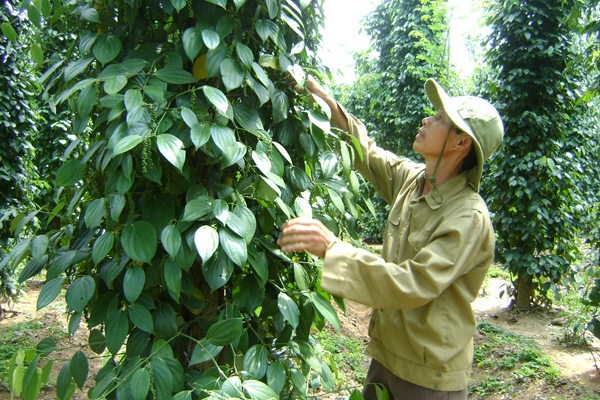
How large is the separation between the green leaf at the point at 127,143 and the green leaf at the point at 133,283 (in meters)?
0.24

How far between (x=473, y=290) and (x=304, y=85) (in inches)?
28.2

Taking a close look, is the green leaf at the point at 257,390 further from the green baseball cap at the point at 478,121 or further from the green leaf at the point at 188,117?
the green baseball cap at the point at 478,121

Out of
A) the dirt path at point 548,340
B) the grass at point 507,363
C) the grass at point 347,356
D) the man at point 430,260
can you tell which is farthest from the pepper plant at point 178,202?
the dirt path at point 548,340

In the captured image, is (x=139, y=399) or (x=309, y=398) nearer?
(x=139, y=399)

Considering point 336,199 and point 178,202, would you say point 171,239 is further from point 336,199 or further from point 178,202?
point 336,199

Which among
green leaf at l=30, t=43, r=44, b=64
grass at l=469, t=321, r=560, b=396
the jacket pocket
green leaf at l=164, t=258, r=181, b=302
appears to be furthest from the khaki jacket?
grass at l=469, t=321, r=560, b=396

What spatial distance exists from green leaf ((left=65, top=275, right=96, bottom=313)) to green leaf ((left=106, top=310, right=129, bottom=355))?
0.21ft

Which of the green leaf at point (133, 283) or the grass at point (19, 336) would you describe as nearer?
the green leaf at point (133, 283)

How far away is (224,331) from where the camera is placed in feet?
2.84

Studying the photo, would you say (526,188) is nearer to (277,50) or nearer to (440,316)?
(440,316)

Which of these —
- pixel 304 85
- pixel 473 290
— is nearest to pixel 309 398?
pixel 473 290

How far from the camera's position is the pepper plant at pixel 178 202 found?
84 cm

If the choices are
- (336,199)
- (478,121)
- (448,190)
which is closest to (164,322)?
(336,199)

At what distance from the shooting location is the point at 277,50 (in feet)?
3.77
